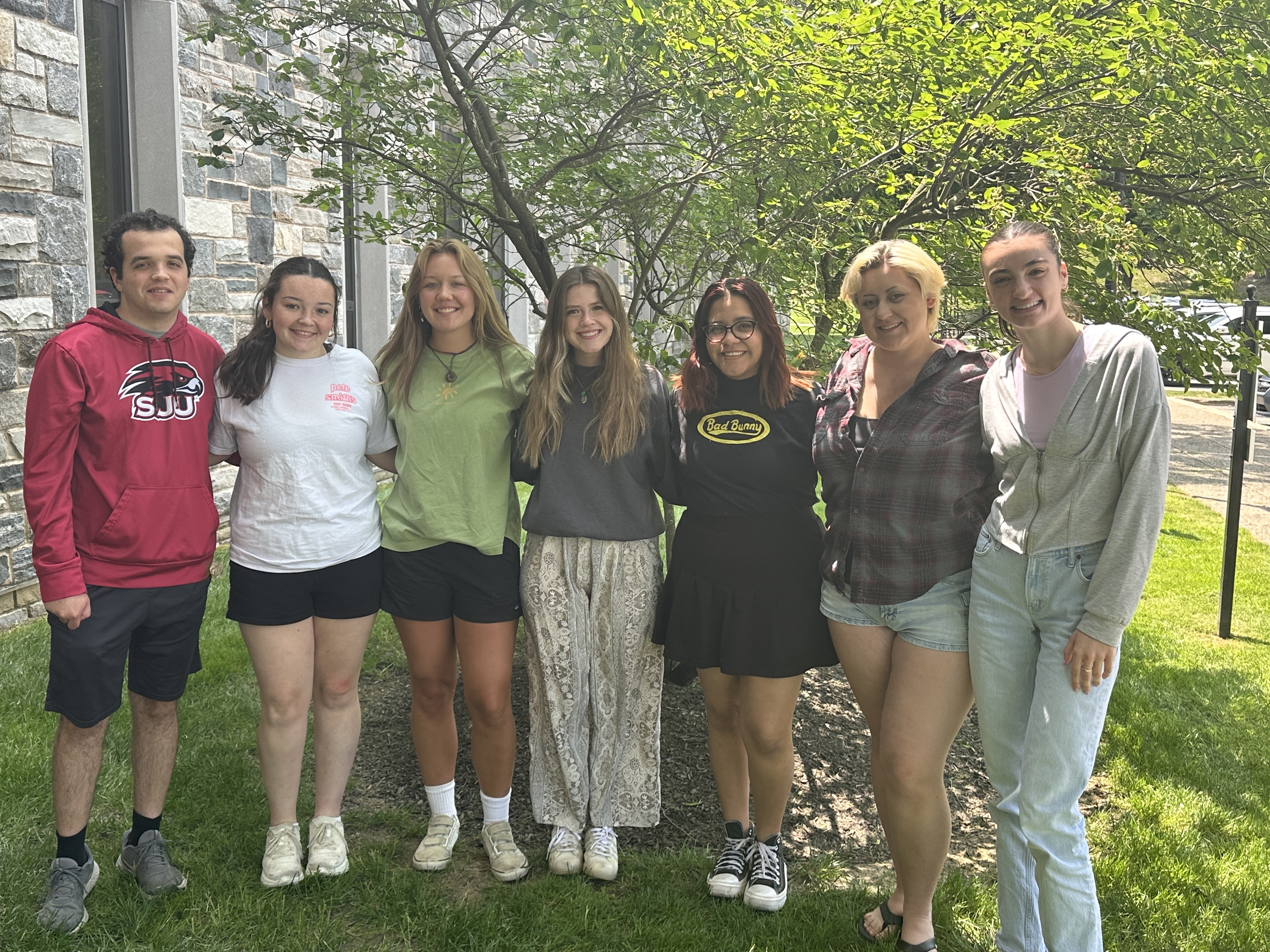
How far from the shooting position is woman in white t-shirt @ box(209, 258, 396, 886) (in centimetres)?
296

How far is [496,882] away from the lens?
3244 mm

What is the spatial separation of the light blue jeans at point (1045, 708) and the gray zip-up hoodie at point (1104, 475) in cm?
6

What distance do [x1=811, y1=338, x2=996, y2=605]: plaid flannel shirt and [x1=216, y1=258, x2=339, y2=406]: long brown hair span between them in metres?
1.75

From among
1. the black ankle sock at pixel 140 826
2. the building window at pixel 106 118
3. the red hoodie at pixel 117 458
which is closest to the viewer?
the red hoodie at pixel 117 458

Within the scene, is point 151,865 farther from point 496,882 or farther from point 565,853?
point 565,853

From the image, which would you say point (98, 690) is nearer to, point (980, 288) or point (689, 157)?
point (689, 157)

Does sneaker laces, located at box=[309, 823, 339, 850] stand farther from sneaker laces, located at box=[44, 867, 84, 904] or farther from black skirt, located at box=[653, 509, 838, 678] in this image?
black skirt, located at box=[653, 509, 838, 678]

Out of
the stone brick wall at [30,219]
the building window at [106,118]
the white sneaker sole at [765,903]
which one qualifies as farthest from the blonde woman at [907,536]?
the building window at [106,118]

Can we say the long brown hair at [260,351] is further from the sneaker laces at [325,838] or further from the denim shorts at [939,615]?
the denim shorts at [939,615]

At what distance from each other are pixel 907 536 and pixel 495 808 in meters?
1.72

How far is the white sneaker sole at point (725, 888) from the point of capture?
3.15 meters

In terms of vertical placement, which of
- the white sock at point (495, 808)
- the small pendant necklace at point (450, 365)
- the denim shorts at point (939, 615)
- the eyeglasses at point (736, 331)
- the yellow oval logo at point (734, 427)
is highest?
the eyeglasses at point (736, 331)

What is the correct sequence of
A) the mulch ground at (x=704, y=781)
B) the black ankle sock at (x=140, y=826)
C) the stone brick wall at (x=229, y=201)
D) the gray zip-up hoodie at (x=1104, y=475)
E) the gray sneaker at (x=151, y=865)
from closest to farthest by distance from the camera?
the gray zip-up hoodie at (x=1104, y=475), the gray sneaker at (x=151, y=865), the black ankle sock at (x=140, y=826), the mulch ground at (x=704, y=781), the stone brick wall at (x=229, y=201)

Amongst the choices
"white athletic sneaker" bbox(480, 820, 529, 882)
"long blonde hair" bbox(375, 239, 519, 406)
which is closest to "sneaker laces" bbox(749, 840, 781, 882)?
"white athletic sneaker" bbox(480, 820, 529, 882)
